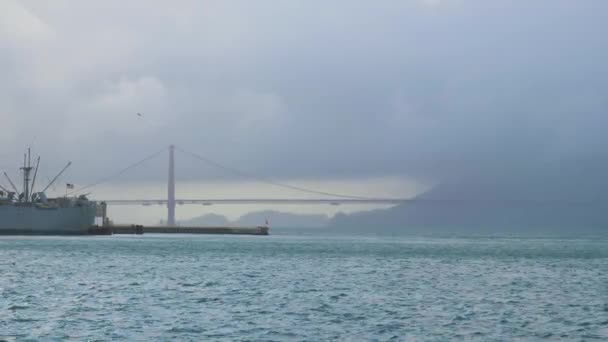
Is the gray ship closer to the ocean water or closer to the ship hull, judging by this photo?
the ship hull

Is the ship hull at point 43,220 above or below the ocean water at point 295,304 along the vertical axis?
above

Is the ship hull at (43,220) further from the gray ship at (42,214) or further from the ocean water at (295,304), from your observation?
the ocean water at (295,304)

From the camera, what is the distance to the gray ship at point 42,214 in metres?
139

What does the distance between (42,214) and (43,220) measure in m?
1.00

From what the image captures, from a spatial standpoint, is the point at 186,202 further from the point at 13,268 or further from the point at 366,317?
the point at 366,317

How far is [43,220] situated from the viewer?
5595 inches

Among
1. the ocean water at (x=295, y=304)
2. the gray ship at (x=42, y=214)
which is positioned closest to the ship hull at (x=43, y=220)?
the gray ship at (x=42, y=214)

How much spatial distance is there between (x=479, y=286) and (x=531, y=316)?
14.3 meters

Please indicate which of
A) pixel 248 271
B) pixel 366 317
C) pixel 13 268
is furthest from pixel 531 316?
pixel 13 268

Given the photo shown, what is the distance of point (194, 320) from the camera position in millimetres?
31375

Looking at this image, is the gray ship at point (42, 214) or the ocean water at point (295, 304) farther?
the gray ship at point (42, 214)

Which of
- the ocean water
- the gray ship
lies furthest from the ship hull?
the ocean water

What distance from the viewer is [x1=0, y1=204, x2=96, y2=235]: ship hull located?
139250 mm

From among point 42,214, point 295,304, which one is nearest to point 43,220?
point 42,214
